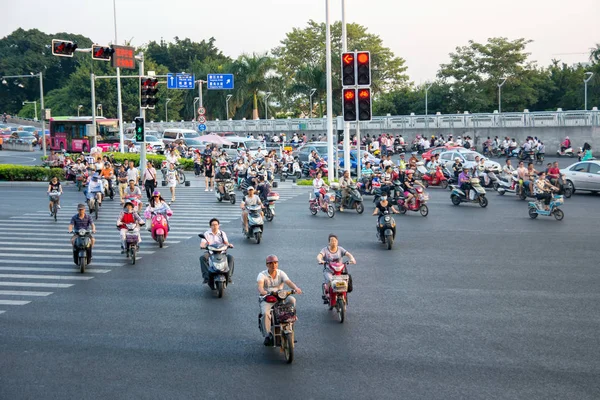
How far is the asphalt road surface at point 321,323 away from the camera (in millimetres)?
8797

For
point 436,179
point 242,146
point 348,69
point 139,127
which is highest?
point 348,69

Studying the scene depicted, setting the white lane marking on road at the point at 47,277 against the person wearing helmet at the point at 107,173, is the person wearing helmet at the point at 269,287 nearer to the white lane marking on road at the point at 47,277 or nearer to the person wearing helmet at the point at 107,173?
the white lane marking on road at the point at 47,277

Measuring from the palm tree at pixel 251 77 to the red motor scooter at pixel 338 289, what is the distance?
68.1m

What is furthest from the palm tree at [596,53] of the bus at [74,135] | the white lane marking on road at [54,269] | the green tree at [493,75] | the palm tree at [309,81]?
the white lane marking on road at [54,269]

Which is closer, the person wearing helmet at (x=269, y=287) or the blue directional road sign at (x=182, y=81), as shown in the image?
the person wearing helmet at (x=269, y=287)

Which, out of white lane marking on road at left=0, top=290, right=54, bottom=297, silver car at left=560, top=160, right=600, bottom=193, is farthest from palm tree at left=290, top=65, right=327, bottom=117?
white lane marking on road at left=0, top=290, right=54, bottom=297

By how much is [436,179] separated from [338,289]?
26458 mm

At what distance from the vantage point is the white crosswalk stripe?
15297 mm

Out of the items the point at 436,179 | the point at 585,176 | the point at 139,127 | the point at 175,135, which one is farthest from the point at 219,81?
the point at 585,176

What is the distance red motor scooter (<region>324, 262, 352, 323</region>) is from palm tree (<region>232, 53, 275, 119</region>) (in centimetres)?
6809

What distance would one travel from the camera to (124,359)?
32.4ft

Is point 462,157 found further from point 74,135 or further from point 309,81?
point 309,81

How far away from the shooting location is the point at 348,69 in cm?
2630

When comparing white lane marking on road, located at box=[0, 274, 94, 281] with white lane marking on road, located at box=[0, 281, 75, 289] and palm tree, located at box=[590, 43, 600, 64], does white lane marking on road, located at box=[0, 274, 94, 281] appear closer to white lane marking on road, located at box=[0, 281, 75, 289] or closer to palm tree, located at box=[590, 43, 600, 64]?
white lane marking on road, located at box=[0, 281, 75, 289]
